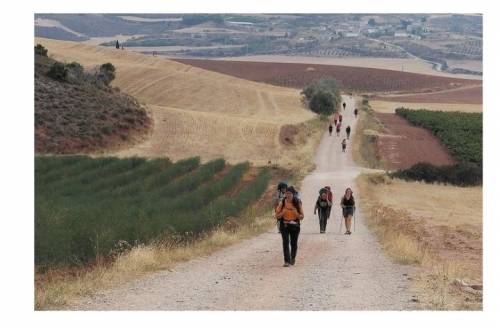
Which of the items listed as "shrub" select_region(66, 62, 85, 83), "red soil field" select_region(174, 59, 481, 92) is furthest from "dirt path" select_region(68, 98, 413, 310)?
"red soil field" select_region(174, 59, 481, 92)

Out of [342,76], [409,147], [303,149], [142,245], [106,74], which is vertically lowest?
[409,147]

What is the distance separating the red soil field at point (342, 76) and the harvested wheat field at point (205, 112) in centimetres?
2586

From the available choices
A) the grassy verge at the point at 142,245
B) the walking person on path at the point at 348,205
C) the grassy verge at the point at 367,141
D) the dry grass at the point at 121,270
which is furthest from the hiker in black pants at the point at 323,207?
the grassy verge at the point at 367,141

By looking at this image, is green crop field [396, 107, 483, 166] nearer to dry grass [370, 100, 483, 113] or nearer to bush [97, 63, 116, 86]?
dry grass [370, 100, 483, 113]

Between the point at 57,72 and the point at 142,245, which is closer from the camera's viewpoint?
the point at 142,245

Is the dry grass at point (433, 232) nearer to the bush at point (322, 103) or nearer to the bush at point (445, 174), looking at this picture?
the bush at point (445, 174)

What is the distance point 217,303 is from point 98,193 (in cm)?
1845

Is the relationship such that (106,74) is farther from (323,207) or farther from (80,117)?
(323,207)

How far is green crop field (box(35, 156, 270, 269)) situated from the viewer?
17.2m

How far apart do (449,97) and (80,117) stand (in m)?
85.2

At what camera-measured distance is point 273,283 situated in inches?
557

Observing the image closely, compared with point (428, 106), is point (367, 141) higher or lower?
lower

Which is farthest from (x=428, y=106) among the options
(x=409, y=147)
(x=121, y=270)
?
(x=121, y=270)

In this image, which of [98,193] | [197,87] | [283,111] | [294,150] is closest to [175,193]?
[98,193]
